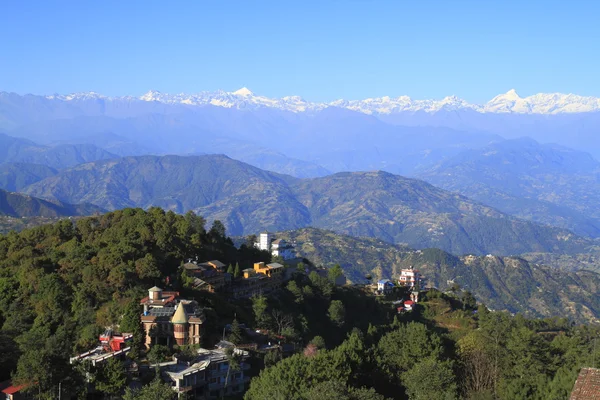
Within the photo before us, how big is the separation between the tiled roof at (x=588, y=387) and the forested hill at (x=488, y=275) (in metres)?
109

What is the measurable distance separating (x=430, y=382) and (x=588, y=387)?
326 inches

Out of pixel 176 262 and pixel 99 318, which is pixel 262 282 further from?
pixel 99 318

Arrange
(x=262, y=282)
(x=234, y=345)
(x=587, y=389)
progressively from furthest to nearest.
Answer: (x=262, y=282) < (x=234, y=345) < (x=587, y=389)

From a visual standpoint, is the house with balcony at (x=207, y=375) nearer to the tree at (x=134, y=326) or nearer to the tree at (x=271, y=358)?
the tree at (x=271, y=358)

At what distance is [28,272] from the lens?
3919 cm

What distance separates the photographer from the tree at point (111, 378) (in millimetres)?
24484

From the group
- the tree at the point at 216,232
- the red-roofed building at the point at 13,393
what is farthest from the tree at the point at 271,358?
the tree at the point at 216,232

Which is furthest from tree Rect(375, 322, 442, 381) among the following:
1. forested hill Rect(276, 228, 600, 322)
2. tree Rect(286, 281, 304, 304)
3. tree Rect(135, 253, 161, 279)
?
forested hill Rect(276, 228, 600, 322)

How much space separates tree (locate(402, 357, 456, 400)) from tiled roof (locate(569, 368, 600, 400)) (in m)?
6.48

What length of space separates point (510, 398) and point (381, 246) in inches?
5673

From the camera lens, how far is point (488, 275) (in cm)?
14312

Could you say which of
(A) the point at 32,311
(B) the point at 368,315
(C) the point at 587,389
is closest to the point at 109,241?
(A) the point at 32,311

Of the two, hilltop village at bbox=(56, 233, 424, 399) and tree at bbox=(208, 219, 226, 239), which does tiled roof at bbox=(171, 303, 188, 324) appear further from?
tree at bbox=(208, 219, 226, 239)

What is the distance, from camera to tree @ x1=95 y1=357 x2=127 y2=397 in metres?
24.5
